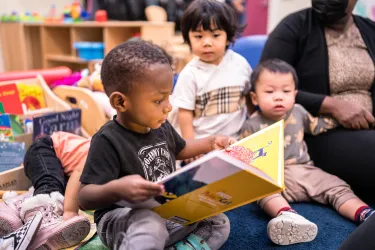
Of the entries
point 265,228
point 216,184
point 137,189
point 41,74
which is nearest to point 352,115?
point 265,228

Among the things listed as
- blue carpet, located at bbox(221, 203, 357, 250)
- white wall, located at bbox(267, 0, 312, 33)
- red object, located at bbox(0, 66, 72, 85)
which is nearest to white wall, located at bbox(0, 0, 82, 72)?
white wall, located at bbox(267, 0, 312, 33)

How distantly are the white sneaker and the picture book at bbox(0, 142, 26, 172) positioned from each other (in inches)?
36.2

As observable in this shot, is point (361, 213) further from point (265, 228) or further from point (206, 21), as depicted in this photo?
point (206, 21)

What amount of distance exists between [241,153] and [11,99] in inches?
41.7

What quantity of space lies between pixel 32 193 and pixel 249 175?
2.74 feet

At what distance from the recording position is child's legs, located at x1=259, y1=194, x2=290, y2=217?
1.18 m

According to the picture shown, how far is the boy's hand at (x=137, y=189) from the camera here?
2.34 ft

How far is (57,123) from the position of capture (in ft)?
4.99

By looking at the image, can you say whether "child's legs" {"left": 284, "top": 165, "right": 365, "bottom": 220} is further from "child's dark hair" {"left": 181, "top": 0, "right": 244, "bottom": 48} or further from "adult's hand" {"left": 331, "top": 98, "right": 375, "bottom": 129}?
"child's dark hair" {"left": 181, "top": 0, "right": 244, "bottom": 48}

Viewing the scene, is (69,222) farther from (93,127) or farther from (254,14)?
(254,14)

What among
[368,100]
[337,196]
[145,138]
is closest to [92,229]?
[145,138]

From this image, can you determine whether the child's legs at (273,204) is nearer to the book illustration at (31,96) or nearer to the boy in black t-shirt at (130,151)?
the boy in black t-shirt at (130,151)

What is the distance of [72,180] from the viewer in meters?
1.19

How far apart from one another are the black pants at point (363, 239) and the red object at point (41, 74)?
1.49 meters
